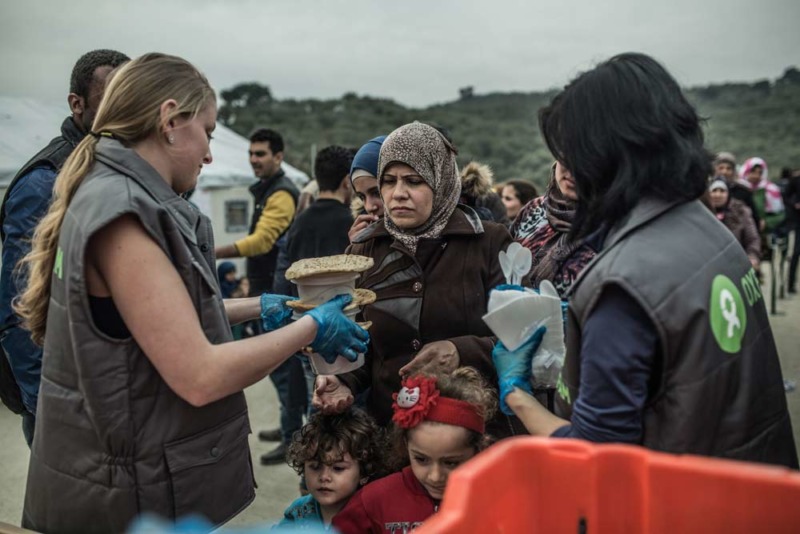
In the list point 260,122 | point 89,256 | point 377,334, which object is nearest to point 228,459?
point 89,256

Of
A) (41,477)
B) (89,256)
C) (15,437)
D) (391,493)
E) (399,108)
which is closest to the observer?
(89,256)

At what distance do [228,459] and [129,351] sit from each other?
0.42 meters

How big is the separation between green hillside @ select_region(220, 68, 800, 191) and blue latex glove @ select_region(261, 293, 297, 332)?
29.7 meters

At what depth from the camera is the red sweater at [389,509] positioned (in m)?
2.21

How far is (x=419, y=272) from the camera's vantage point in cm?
248

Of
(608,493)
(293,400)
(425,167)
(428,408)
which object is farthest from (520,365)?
(293,400)

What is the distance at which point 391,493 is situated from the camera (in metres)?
2.28

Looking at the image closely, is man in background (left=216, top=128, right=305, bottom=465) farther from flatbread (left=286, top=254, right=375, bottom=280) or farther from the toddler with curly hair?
flatbread (left=286, top=254, right=375, bottom=280)

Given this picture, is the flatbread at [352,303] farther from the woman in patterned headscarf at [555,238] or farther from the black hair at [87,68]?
the black hair at [87,68]

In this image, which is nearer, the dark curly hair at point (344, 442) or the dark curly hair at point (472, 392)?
the dark curly hair at point (472, 392)

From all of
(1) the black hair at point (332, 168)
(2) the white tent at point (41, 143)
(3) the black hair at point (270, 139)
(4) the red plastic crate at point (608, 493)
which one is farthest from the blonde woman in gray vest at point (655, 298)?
(2) the white tent at point (41, 143)

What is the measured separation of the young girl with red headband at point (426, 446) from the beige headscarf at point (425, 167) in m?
0.57

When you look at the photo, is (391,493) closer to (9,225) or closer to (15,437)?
(9,225)

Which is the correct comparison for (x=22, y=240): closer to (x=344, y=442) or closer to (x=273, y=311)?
(x=273, y=311)
